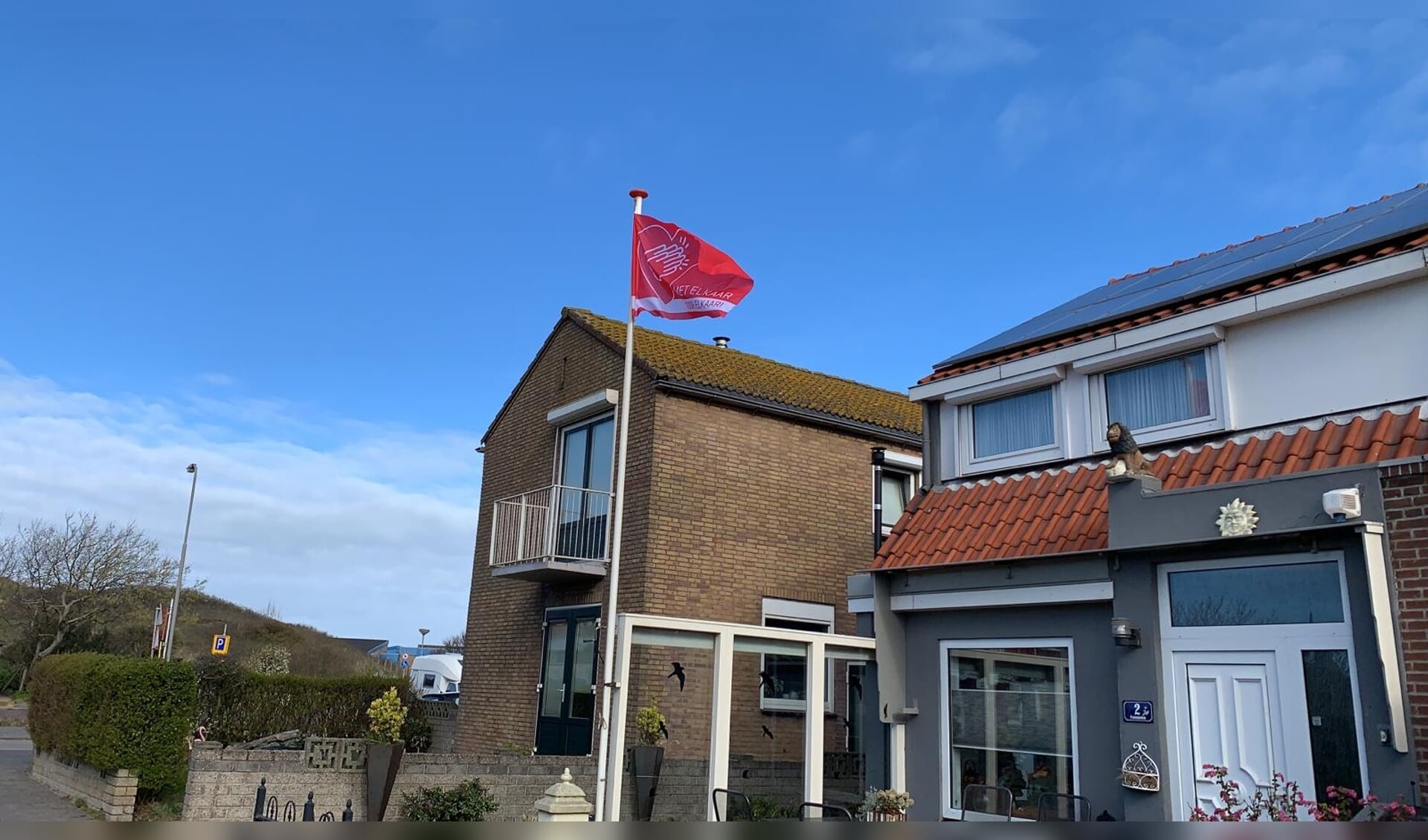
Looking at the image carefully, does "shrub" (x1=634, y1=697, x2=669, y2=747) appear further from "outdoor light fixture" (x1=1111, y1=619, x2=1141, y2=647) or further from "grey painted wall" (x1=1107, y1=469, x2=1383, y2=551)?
"grey painted wall" (x1=1107, y1=469, x2=1383, y2=551)

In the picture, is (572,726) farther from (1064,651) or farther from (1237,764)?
(1237,764)

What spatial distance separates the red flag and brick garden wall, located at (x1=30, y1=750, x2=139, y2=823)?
855 cm

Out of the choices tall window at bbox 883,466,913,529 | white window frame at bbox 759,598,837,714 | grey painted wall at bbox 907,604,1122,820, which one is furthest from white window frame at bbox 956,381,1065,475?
tall window at bbox 883,466,913,529

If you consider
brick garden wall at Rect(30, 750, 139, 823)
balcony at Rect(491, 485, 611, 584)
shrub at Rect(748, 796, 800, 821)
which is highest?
balcony at Rect(491, 485, 611, 584)

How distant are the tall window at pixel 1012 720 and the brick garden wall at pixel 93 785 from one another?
9.48 metres

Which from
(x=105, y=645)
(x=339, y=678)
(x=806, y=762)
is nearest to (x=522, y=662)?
(x=339, y=678)

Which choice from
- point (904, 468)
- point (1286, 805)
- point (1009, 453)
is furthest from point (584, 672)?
point (1286, 805)

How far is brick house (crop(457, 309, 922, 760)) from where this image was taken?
567 inches

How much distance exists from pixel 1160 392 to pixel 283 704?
49.5 ft

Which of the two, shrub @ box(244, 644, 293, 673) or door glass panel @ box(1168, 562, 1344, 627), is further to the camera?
shrub @ box(244, 644, 293, 673)

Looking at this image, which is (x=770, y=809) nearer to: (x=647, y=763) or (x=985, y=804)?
(x=647, y=763)

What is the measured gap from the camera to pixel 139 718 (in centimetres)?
1265

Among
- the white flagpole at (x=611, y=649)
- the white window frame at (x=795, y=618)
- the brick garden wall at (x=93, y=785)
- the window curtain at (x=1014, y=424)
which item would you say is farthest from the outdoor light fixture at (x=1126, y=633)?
the brick garden wall at (x=93, y=785)

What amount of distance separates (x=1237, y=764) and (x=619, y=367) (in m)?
10.4
